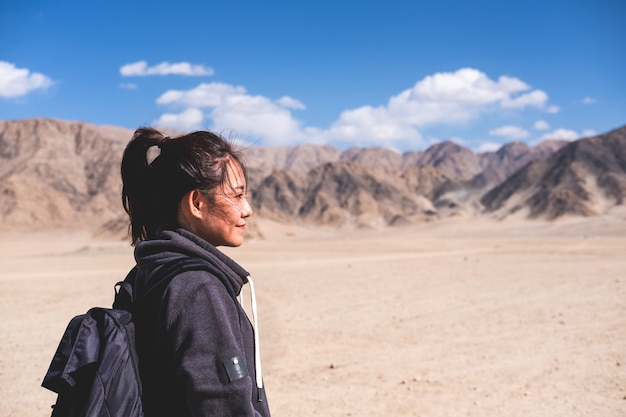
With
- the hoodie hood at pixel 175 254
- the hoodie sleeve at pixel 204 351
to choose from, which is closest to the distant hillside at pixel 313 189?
the hoodie hood at pixel 175 254

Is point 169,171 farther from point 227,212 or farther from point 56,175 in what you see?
point 56,175

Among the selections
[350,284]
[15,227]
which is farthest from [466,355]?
[15,227]

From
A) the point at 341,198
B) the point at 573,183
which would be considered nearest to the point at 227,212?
the point at 573,183

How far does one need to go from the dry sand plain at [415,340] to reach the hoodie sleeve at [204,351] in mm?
4595

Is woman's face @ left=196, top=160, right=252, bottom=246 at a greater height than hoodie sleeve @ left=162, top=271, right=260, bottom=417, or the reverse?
woman's face @ left=196, top=160, right=252, bottom=246

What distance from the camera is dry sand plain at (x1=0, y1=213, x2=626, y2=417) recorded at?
20.6ft

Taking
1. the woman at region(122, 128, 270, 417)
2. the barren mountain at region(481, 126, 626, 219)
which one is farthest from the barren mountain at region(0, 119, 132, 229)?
the woman at region(122, 128, 270, 417)

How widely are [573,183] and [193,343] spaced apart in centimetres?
10120

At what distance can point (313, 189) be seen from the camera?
11881 cm

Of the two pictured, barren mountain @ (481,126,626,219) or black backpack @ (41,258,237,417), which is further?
barren mountain @ (481,126,626,219)

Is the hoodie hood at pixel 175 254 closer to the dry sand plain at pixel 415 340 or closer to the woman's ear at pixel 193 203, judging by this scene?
the woman's ear at pixel 193 203

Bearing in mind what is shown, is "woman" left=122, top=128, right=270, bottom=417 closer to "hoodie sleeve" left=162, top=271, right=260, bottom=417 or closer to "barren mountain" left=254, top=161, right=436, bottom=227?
"hoodie sleeve" left=162, top=271, right=260, bottom=417

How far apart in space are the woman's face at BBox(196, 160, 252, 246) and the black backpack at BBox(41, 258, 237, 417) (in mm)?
217

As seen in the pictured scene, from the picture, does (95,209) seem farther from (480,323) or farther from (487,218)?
(480,323)
